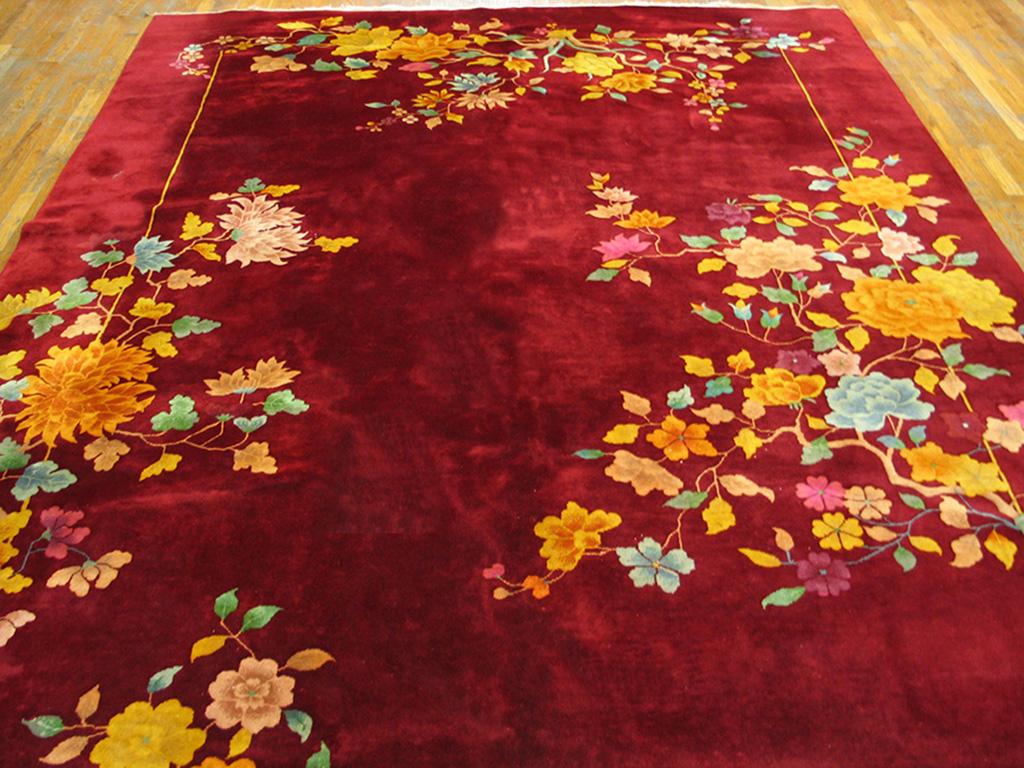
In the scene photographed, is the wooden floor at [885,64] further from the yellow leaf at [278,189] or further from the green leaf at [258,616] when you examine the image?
the green leaf at [258,616]

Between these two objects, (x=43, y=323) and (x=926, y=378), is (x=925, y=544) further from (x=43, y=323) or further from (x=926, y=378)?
(x=43, y=323)

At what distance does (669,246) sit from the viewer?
2.09 meters

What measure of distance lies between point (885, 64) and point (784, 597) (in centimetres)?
195

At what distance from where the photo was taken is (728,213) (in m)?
2.18

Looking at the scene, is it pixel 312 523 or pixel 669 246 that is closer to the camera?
pixel 312 523

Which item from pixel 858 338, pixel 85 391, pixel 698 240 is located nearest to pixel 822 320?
pixel 858 338

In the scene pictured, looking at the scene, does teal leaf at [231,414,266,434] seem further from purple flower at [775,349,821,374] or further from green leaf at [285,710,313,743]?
purple flower at [775,349,821,374]

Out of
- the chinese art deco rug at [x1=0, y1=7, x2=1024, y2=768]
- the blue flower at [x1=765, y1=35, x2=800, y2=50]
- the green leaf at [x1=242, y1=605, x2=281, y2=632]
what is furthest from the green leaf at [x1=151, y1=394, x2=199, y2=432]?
the blue flower at [x1=765, y1=35, x2=800, y2=50]

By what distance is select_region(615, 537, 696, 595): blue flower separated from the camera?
4.83 feet

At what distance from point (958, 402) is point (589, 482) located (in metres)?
0.68

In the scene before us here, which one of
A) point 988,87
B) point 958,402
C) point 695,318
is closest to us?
point 958,402

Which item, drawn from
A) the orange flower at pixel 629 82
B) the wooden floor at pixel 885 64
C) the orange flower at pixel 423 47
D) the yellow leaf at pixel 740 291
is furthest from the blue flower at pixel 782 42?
the yellow leaf at pixel 740 291

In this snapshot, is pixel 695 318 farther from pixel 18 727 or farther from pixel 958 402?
pixel 18 727

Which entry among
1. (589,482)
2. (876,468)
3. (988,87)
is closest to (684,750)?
(589,482)
